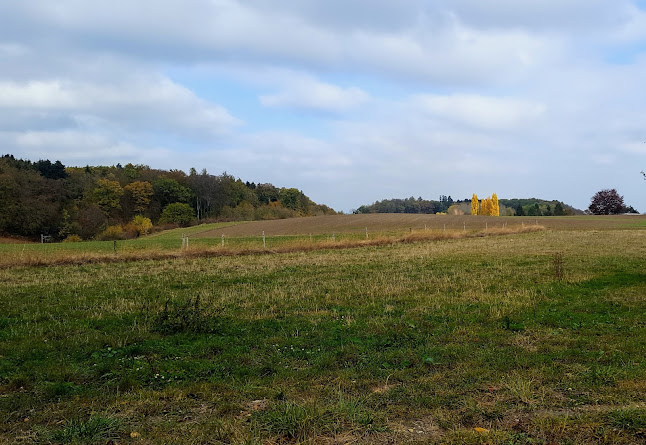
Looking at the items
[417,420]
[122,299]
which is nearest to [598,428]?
[417,420]

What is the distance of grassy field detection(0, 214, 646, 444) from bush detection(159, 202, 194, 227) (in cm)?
9796

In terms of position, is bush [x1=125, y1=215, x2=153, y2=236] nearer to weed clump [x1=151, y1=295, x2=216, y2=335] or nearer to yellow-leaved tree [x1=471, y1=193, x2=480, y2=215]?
weed clump [x1=151, y1=295, x2=216, y2=335]

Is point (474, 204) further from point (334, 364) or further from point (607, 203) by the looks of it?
point (334, 364)

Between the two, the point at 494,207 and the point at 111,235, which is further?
the point at 494,207

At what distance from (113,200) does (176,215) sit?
1453 cm

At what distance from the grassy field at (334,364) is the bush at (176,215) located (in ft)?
321

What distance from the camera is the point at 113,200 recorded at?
104m

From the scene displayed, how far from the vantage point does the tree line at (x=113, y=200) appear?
8388 cm

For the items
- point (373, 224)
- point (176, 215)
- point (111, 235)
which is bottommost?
point (111, 235)

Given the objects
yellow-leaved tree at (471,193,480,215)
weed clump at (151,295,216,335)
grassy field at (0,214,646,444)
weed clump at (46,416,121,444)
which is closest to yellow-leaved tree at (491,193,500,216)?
yellow-leaved tree at (471,193,480,215)

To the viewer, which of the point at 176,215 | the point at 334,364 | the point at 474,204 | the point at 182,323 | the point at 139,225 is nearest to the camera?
the point at 334,364

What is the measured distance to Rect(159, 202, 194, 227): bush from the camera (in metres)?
110

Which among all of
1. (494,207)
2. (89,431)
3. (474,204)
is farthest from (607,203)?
(89,431)

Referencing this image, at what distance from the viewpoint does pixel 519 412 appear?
16.7 ft
